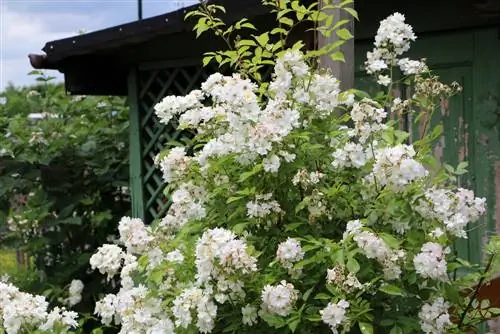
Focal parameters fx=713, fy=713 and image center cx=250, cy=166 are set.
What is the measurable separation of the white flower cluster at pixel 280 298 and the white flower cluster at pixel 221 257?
92mm

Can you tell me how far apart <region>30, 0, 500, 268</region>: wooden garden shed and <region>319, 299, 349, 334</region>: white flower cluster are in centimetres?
89

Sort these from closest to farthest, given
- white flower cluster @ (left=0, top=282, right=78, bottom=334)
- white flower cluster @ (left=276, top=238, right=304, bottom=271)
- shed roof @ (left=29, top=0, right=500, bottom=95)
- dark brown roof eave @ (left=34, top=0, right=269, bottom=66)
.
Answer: white flower cluster @ (left=276, top=238, right=304, bottom=271)
white flower cluster @ (left=0, top=282, right=78, bottom=334)
shed roof @ (left=29, top=0, right=500, bottom=95)
dark brown roof eave @ (left=34, top=0, right=269, bottom=66)

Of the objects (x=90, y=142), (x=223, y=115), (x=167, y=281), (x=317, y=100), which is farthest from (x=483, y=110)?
(x=90, y=142)

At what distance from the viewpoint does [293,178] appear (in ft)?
7.68

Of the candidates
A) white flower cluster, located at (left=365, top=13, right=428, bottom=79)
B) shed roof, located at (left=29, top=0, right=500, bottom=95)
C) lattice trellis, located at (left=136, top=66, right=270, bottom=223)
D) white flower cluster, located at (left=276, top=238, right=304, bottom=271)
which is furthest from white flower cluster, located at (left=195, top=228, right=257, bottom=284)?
lattice trellis, located at (left=136, top=66, right=270, bottom=223)

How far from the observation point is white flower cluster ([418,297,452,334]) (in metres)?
2.22

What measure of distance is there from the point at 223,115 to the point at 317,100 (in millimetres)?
326

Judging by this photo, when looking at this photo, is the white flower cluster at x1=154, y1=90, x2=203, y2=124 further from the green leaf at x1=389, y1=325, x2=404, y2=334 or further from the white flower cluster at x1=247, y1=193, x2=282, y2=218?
the green leaf at x1=389, y1=325, x2=404, y2=334

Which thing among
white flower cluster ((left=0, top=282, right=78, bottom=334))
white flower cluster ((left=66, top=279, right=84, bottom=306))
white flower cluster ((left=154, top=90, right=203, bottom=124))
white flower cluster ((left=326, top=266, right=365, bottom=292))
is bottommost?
white flower cluster ((left=66, top=279, right=84, bottom=306))

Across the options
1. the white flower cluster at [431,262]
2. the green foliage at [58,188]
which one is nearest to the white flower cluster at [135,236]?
the white flower cluster at [431,262]

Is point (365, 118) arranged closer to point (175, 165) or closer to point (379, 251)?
point (379, 251)

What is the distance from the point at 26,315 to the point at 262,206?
117 cm

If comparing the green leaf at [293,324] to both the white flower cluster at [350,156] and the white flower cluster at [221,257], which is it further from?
the white flower cluster at [350,156]

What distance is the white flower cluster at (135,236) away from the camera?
253 cm
